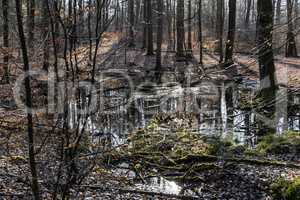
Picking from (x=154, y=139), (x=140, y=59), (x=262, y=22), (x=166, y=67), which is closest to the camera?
(x=154, y=139)

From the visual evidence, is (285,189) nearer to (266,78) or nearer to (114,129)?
(114,129)

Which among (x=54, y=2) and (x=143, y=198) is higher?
(x=54, y=2)

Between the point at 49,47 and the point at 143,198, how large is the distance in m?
3.51

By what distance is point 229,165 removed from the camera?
30.9ft

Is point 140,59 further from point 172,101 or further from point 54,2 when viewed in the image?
point 54,2

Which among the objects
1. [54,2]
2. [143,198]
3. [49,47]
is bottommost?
[143,198]

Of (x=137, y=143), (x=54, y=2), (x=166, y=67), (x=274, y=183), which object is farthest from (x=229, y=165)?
(x=166, y=67)

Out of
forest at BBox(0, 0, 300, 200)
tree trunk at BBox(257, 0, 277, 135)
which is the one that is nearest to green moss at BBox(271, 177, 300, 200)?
forest at BBox(0, 0, 300, 200)

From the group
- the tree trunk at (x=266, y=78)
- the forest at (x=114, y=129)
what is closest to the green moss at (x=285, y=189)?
the forest at (x=114, y=129)

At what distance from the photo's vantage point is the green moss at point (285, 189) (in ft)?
24.3

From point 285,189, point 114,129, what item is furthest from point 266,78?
point 285,189

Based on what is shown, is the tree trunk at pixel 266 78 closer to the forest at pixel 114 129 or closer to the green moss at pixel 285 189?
the forest at pixel 114 129

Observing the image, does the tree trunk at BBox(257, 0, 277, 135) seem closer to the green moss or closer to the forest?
the forest

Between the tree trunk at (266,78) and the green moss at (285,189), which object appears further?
the tree trunk at (266,78)
